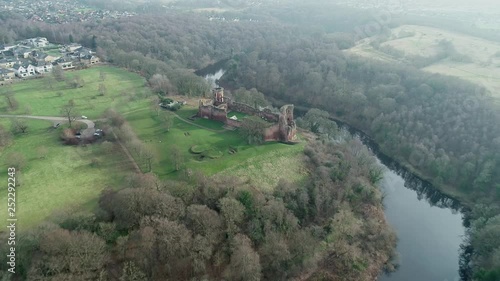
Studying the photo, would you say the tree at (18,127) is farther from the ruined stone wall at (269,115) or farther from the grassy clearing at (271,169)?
the ruined stone wall at (269,115)

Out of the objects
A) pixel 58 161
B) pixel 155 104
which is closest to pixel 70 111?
pixel 155 104

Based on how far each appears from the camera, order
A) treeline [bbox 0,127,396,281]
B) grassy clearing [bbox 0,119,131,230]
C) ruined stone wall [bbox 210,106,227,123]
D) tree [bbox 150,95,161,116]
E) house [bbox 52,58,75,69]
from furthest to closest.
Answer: house [bbox 52,58,75,69] < tree [bbox 150,95,161,116] < ruined stone wall [bbox 210,106,227,123] < grassy clearing [bbox 0,119,131,230] < treeline [bbox 0,127,396,281]

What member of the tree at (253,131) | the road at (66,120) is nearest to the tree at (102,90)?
the road at (66,120)

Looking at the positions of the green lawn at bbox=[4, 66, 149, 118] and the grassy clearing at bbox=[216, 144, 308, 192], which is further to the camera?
the green lawn at bbox=[4, 66, 149, 118]

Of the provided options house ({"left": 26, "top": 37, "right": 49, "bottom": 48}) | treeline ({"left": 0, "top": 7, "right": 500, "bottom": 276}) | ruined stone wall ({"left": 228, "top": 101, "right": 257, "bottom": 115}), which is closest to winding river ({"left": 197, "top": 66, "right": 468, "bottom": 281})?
treeline ({"left": 0, "top": 7, "right": 500, "bottom": 276})

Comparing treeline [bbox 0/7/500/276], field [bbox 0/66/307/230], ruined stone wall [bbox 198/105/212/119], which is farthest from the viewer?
ruined stone wall [bbox 198/105/212/119]

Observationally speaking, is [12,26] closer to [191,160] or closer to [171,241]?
[191,160]

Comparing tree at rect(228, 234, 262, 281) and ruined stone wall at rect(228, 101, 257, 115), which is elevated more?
ruined stone wall at rect(228, 101, 257, 115)

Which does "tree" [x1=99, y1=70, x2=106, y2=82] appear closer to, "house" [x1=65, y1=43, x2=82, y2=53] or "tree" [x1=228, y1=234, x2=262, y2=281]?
"house" [x1=65, y1=43, x2=82, y2=53]
